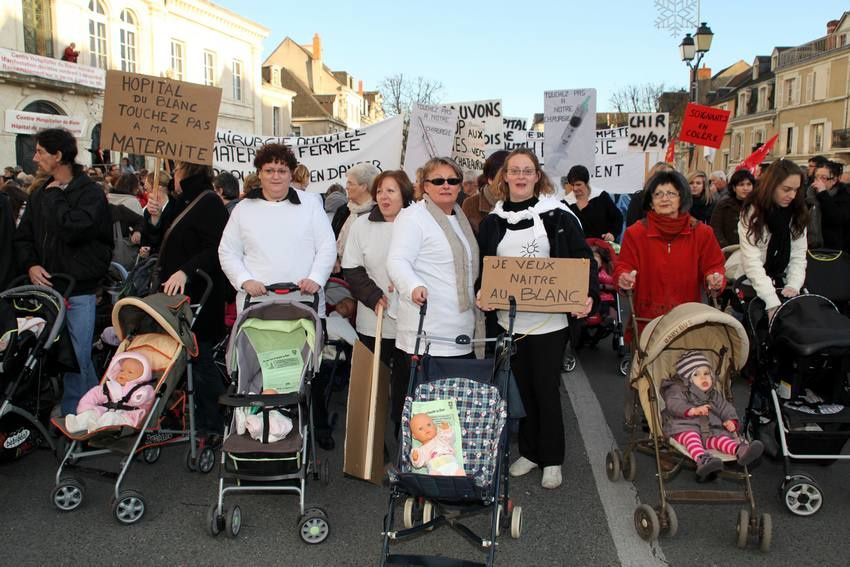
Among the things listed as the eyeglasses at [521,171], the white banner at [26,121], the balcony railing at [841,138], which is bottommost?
the eyeglasses at [521,171]

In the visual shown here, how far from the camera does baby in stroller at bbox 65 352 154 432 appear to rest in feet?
13.6

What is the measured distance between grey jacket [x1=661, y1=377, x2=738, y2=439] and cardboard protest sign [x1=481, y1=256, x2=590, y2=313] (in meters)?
0.77

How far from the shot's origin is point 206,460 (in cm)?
480

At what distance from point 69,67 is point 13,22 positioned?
2.34 metres

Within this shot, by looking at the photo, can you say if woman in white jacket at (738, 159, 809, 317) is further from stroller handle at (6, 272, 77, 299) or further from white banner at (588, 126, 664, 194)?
white banner at (588, 126, 664, 194)

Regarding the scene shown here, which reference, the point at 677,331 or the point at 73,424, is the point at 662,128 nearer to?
the point at 677,331

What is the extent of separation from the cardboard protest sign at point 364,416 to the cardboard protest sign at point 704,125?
834 cm

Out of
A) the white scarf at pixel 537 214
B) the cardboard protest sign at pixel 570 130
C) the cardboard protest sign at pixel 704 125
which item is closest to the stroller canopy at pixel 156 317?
the white scarf at pixel 537 214

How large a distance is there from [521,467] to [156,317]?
2460 mm

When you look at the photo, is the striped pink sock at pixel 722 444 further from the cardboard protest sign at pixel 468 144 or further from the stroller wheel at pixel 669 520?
the cardboard protest sign at pixel 468 144

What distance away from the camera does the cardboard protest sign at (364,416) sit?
4.09 meters

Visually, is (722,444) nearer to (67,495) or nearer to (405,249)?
(405,249)

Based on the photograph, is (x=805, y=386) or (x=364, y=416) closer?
(x=364, y=416)

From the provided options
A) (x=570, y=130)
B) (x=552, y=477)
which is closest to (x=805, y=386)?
(x=552, y=477)
